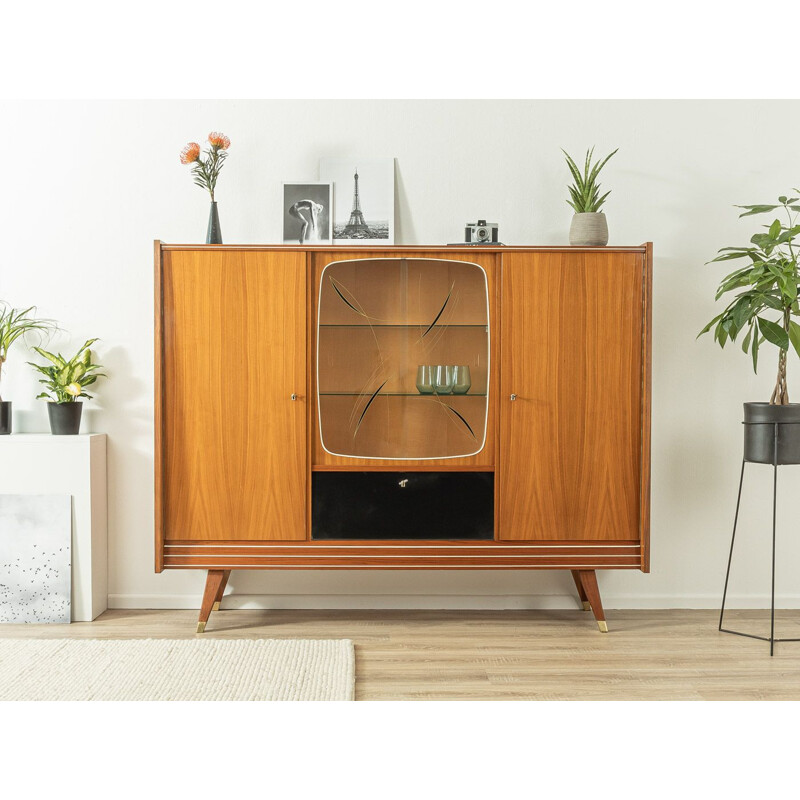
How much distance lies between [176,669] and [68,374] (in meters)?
1.30

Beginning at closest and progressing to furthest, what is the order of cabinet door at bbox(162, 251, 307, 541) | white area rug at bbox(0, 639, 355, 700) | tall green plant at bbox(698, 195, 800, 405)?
1. white area rug at bbox(0, 639, 355, 700)
2. tall green plant at bbox(698, 195, 800, 405)
3. cabinet door at bbox(162, 251, 307, 541)

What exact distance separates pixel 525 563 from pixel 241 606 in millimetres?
1230

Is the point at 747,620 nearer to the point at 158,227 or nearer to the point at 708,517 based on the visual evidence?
the point at 708,517

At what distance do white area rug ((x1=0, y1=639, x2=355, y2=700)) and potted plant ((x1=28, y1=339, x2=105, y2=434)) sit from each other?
0.84 meters

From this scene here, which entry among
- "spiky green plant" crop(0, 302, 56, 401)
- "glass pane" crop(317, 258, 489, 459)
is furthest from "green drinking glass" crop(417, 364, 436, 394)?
"spiky green plant" crop(0, 302, 56, 401)

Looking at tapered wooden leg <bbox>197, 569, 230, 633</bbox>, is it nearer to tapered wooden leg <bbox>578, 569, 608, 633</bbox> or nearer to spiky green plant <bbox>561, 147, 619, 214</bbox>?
tapered wooden leg <bbox>578, 569, 608, 633</bbox>

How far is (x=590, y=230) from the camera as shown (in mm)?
2760

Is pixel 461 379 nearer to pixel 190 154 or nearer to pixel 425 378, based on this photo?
pixel 425 378

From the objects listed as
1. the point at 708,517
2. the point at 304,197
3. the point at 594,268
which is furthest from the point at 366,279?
the point at 708,517

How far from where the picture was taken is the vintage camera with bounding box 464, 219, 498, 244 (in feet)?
9.30

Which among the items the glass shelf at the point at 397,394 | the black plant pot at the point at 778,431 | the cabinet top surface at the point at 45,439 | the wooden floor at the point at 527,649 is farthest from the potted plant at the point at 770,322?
the cabinet top surface at the point at 45,439

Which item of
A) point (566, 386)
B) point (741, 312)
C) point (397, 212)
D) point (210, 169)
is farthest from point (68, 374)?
point (741, 312)

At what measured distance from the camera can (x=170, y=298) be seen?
8.79 ft

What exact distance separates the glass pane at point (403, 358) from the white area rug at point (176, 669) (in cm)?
75
